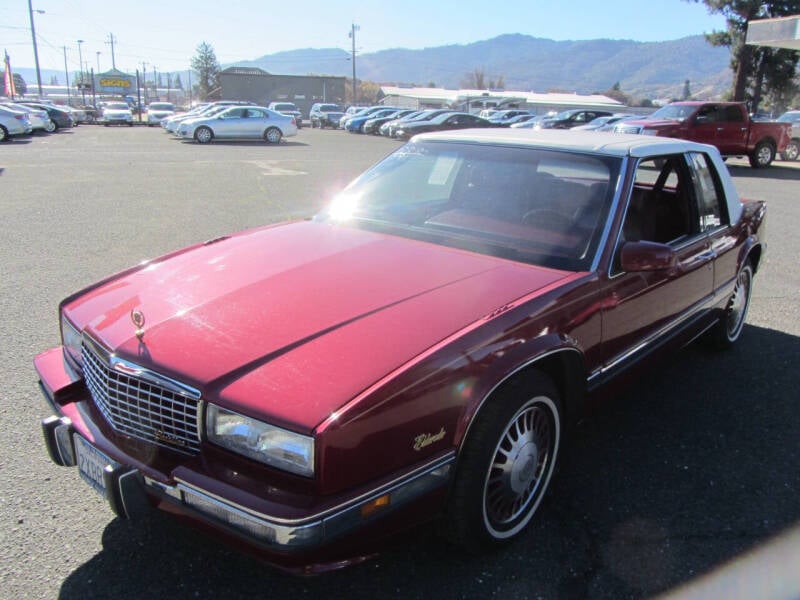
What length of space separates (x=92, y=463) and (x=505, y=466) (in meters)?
1.49

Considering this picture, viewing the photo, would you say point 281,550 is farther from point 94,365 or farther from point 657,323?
point 657,323

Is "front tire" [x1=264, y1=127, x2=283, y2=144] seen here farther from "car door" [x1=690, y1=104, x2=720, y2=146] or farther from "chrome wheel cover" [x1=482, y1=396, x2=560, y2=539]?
"chrome wheel cover" [x1=482, y1=396, x2=560, y2=539]

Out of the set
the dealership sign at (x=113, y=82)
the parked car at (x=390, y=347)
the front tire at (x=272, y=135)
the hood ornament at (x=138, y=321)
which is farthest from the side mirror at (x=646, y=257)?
the dealership sign at (x=113, y=82)

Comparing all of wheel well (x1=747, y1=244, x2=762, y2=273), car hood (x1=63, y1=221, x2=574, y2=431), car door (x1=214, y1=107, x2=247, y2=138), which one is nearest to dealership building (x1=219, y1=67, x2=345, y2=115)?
car door (x1=214, y1=107, x2=247, y2=138)

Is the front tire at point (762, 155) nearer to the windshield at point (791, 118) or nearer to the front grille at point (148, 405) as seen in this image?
the windshield at point (791, 118)

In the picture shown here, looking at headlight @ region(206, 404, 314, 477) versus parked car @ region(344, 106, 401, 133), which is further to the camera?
parked car @ region(344, 106, 401, 133)

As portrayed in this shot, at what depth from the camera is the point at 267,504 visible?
6.07 ft

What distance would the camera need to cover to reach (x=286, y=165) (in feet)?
55.7

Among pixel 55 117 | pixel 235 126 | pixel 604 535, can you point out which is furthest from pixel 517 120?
pixel 604 535

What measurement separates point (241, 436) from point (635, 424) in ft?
8.10

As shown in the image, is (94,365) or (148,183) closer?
(94,365)

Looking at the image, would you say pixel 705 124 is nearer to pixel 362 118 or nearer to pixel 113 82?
pixel 362 118

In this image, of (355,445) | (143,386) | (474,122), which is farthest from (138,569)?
(474,122)

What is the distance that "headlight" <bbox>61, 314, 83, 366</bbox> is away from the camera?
2648 mm
